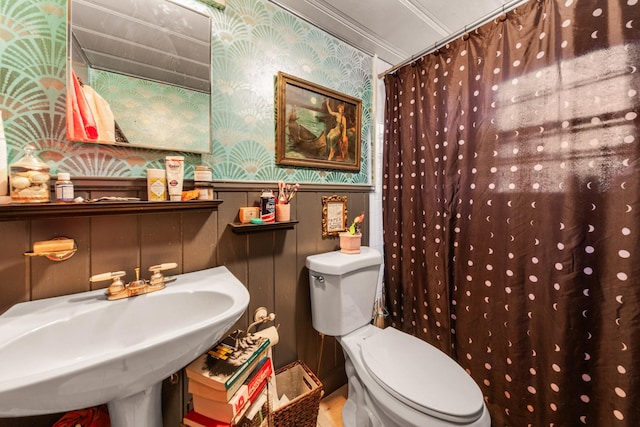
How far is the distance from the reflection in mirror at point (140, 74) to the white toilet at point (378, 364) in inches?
33.1

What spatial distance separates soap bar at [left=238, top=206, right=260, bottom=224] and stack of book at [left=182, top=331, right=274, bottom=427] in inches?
19.2

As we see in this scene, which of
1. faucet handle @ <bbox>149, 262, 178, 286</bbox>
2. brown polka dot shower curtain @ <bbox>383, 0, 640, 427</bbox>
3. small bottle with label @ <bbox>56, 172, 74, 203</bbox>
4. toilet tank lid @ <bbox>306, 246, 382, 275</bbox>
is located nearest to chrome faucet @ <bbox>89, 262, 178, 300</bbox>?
faucet handle @ <bbox>149, 262, 178, 286</bbox>

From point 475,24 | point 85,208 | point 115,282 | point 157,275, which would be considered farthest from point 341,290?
point 475,24

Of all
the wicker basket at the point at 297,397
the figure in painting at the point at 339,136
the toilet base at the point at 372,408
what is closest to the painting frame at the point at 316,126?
the figure in painting at the point at 339,136

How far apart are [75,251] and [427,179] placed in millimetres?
1519

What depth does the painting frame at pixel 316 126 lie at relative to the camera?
46.5 inches

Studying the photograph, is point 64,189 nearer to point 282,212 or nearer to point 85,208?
→ point 85,208

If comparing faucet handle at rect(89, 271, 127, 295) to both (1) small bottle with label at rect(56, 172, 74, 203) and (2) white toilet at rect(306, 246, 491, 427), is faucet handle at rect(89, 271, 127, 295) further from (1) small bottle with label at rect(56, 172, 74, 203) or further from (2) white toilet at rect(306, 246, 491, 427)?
(2) white toilet at rect(306, 246, 491, 427)

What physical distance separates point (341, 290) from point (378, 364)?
0.33 meters

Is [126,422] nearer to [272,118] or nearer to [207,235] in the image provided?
[207,235]

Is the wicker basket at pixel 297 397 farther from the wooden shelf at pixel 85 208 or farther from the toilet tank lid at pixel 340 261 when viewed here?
the wooden shelf at pixel 85 208

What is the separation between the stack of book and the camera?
28.5 inches

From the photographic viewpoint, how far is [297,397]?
1.03m

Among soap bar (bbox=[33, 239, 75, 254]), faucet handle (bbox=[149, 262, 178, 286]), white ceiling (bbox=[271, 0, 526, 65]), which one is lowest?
faucet handle (bbox=[149, 262, 178, 286])
